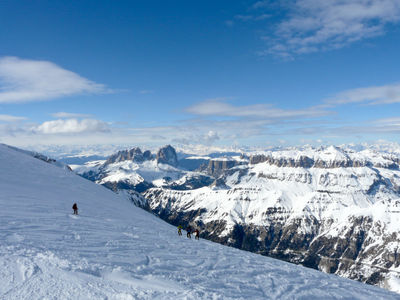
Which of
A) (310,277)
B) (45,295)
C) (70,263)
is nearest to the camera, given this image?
(45,295)

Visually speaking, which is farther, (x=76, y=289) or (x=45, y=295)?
(x=76, y=289)

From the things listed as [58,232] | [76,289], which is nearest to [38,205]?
[58,232]

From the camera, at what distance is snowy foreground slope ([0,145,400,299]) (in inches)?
618

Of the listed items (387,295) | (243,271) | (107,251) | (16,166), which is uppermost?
(16,166)

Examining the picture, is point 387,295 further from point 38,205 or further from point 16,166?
point 16,166

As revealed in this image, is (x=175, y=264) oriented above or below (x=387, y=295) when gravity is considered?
above

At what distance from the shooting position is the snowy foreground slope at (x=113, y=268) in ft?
51.5

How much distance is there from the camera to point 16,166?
62.8 metres

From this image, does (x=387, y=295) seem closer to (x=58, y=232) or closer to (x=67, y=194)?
(x=58, y=232)

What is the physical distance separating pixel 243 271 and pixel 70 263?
52.2ft

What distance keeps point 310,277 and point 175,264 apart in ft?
50.3

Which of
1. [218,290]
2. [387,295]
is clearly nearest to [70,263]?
[218,290]

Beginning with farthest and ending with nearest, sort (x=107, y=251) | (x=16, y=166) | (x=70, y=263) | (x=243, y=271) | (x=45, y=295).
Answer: (x=16, y=166) < (x=243, y=271) < (x=107, y=251) < (x=70, y=263) < (x=45, y=295)

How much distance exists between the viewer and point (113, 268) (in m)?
19.6
